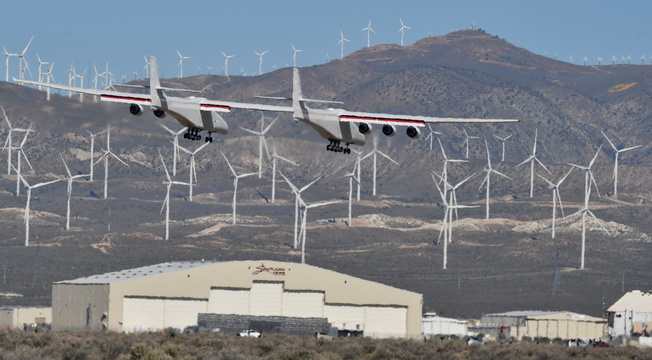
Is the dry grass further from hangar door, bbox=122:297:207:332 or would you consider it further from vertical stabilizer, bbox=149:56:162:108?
hangar door, bbox=122:297:207:332

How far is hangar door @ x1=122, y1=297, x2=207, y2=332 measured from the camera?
176875 mm

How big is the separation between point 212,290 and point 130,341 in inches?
2286

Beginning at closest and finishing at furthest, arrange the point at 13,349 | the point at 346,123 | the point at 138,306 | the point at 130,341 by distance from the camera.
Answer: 1. the point at 346,123
2. the point at 13,349
3. the point at 130,341
4. the point at 138,306

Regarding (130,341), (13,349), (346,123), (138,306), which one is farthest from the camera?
(138,306)

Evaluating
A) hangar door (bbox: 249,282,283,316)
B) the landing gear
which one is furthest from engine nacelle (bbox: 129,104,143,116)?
hangar door (bbox: 249,282,283,316)

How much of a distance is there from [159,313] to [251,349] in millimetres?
59966

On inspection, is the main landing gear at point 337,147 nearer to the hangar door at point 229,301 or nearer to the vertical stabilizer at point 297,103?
the vertical stabilizer at point 297,103

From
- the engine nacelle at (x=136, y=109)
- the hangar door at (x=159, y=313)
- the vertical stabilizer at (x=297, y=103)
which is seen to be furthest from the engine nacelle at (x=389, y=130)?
the hangar door at (x=159, y=313)

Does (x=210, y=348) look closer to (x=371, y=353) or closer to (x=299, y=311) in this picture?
(x=371, y=353)

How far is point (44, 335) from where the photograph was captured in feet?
427

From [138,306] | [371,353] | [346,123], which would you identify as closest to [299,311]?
[138,306]

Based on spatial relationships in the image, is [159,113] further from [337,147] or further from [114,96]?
[337,147]

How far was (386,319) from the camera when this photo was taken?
185125mm

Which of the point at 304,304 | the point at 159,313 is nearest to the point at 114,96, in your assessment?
the point at 159,313
